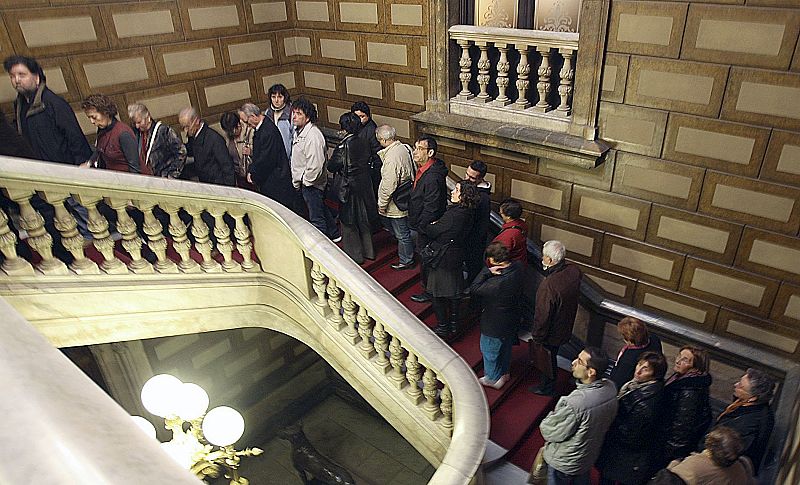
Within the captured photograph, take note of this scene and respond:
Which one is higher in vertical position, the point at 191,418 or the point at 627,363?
the point at 191,418

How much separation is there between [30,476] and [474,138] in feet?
17.4

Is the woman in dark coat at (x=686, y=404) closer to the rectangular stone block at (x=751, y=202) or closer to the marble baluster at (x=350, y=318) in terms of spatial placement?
the rectangular stone block at (x=751, y=202)

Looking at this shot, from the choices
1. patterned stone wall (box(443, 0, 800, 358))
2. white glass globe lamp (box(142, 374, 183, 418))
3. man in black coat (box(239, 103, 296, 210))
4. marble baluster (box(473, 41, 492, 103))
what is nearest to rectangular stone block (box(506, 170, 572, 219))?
patterned stone wall (box(443, 0, 800, 358))

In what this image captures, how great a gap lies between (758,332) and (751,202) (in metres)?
1.07

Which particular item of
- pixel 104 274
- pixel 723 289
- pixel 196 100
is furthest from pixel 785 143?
pixel 196 100

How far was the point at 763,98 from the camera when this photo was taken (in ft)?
13.0

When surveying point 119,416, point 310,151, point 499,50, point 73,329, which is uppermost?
point 119,416

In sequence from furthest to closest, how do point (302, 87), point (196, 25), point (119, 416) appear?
point (302, 87)
point (196, 25)
point (119, 416)

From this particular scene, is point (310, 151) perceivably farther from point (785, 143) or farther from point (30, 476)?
point (30, 476)

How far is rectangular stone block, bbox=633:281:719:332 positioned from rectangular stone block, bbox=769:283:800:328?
0.43m

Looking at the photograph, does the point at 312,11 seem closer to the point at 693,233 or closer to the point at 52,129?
the point at 52,129

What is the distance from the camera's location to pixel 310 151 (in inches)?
192

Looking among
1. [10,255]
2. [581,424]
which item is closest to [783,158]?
[581,424]

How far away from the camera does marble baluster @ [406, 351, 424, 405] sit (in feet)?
12.6
